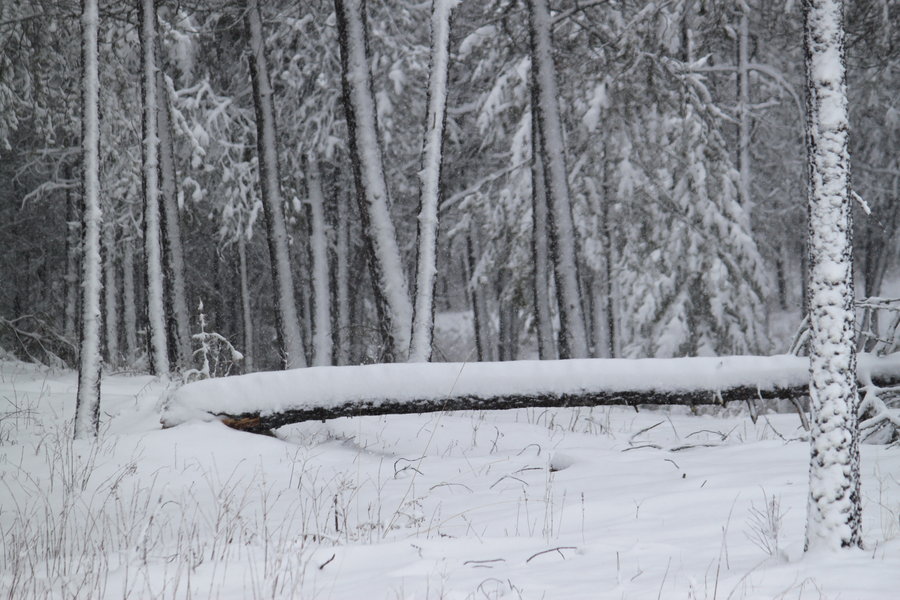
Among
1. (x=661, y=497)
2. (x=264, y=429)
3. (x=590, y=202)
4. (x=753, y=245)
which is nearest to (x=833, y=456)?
(x=661, y=497)

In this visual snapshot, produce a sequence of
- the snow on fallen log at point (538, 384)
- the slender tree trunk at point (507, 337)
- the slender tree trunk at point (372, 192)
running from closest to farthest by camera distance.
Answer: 1. the snow on fallen log at point (538, 384)
2. the slender tree trunk at point (372, 192)
3. the slender tree trunk at point (507, 337)

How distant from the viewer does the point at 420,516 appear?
4.21 metres

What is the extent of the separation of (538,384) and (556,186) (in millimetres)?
4708

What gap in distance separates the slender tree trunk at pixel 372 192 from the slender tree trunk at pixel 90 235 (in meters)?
2.73

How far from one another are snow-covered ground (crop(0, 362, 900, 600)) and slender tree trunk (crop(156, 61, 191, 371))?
4.34 m

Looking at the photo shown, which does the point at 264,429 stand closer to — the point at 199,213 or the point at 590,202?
the point at 590,202

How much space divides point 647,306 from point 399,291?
10221 millimetres

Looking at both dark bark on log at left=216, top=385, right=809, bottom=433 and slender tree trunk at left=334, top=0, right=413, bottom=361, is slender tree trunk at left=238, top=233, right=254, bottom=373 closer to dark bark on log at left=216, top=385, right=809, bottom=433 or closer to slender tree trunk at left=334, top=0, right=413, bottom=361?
slender tree trunk at left=334, top=0, right=413, bottom=361

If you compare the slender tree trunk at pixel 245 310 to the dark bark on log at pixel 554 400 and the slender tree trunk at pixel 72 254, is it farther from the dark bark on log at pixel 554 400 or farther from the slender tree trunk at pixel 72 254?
the dark bark on log at pixel 554 400

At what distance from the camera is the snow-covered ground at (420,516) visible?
3.07 m

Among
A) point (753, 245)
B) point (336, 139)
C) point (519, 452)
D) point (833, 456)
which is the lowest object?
point (519, 452)

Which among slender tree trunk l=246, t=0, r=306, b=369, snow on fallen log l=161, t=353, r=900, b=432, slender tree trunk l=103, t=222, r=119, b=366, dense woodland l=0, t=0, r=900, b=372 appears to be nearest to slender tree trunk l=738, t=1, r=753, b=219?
dense woodland l=0, t=0, r=900, b=372

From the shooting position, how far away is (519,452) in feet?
20.7

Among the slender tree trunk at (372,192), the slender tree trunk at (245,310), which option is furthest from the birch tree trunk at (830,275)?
the slender tree trunk at (245,310)
